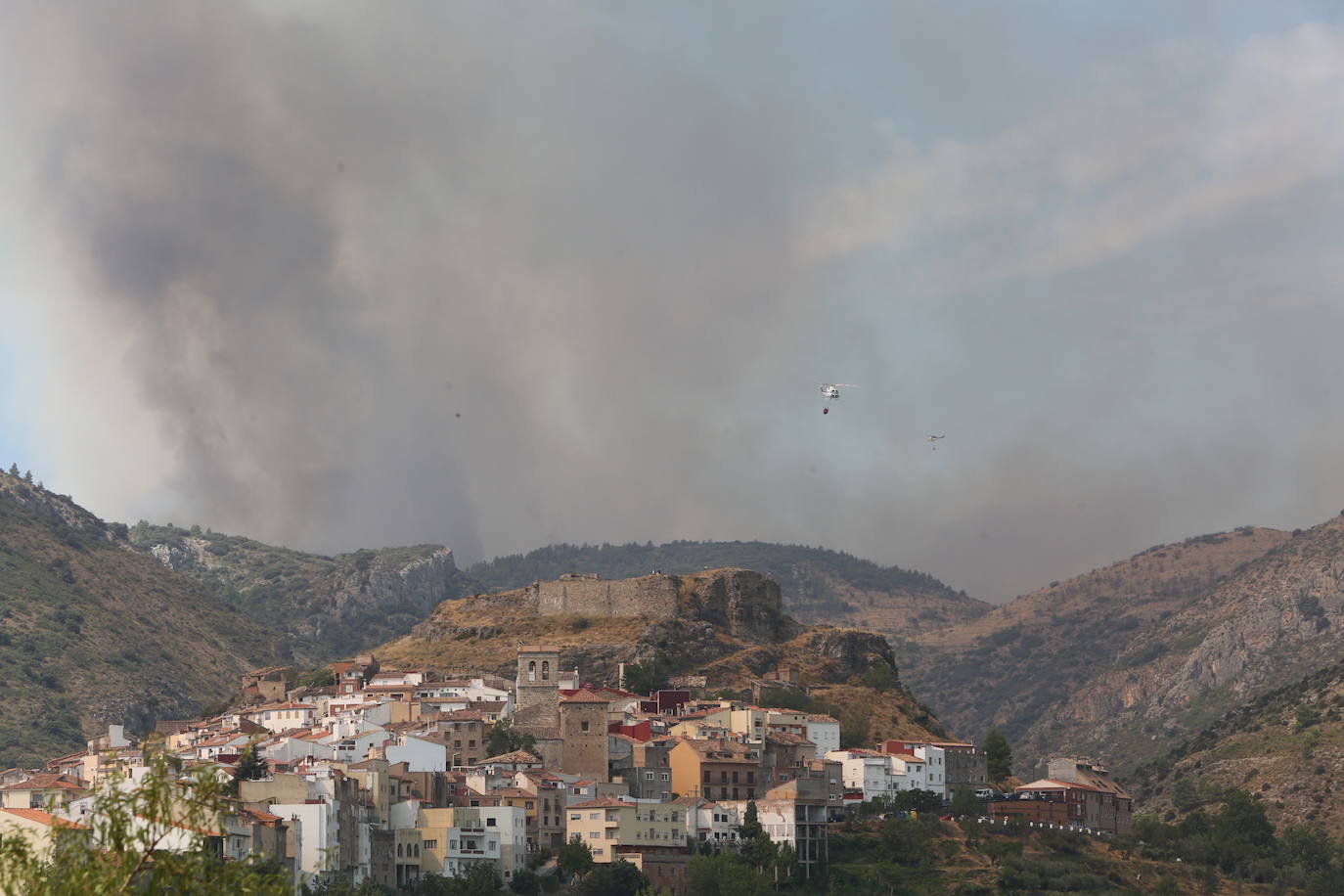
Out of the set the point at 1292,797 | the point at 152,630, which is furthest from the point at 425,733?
the point at 152,630

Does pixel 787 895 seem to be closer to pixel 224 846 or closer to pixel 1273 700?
pixel 224 846

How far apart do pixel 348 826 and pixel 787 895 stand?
21.3 m

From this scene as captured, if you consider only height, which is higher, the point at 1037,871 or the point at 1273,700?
the point at 1273,700

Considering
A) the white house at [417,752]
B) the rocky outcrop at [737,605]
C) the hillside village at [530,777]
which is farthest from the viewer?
the rocky outcrop at [737,605]

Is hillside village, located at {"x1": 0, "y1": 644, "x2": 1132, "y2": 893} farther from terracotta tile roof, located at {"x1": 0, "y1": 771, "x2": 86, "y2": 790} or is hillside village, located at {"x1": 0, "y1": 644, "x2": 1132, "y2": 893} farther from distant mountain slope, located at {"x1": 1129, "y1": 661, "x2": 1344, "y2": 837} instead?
distant mountain slope, located at {"x1": 1129, "y1": 661, "x2": 1344, "y2": 837}

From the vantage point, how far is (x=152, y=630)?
190625 mm

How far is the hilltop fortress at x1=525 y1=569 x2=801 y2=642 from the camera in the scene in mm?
150375

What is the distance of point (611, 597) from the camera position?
151875 millimetres

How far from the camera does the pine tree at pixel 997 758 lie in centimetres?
12369

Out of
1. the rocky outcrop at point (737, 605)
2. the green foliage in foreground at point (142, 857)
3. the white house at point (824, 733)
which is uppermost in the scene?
the rocky outcrop at point (737, 605)

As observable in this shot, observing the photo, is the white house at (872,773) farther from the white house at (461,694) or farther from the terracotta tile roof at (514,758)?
the white house at (461,694)

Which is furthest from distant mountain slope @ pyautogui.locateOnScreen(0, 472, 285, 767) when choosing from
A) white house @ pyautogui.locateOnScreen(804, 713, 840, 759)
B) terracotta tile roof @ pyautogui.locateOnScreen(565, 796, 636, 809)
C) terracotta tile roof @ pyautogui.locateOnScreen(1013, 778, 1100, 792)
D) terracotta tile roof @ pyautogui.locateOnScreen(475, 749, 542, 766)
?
terracotta tile roof @ pyautogui.locateOnScreen(1013, 778, 1100, 792)

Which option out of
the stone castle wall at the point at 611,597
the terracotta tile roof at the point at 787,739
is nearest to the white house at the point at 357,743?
the terracotta tile roof at the point at 787,739

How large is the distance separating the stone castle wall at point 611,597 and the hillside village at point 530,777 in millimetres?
15958
